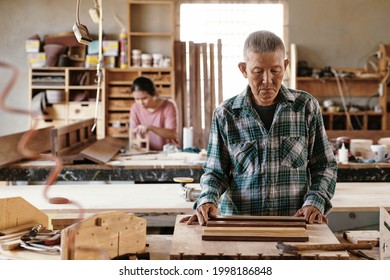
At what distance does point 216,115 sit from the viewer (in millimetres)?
1708

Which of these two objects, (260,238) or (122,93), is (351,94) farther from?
(260,238)

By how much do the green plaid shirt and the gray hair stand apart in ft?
0.57

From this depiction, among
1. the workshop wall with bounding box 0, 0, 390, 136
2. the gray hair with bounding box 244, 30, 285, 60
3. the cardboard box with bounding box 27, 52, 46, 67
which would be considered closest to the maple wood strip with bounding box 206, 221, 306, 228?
the gray hair with bounding box 244, 30, 285, 60

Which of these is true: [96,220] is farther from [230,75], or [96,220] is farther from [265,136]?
[230,75]

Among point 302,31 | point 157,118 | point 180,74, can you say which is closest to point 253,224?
point 157,118

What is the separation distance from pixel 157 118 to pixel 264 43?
2.71m

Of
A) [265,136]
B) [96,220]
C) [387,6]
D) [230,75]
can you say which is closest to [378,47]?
[387,6]

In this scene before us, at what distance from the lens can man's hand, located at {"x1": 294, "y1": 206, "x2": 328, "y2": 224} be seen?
158 cm

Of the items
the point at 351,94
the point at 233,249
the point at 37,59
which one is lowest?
the point at 233,249

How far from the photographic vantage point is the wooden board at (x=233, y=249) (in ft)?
4.35

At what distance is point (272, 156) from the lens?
1.68 metres

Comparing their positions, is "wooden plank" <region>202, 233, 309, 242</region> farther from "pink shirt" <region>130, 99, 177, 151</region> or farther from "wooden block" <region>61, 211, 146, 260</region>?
"pink shirt" <region>130, 99, 177, 151</region>

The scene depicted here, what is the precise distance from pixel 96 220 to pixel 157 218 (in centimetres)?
163

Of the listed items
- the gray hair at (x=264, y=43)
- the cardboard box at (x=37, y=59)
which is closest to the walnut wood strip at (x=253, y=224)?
the gray hair at (x=264, y=43)
